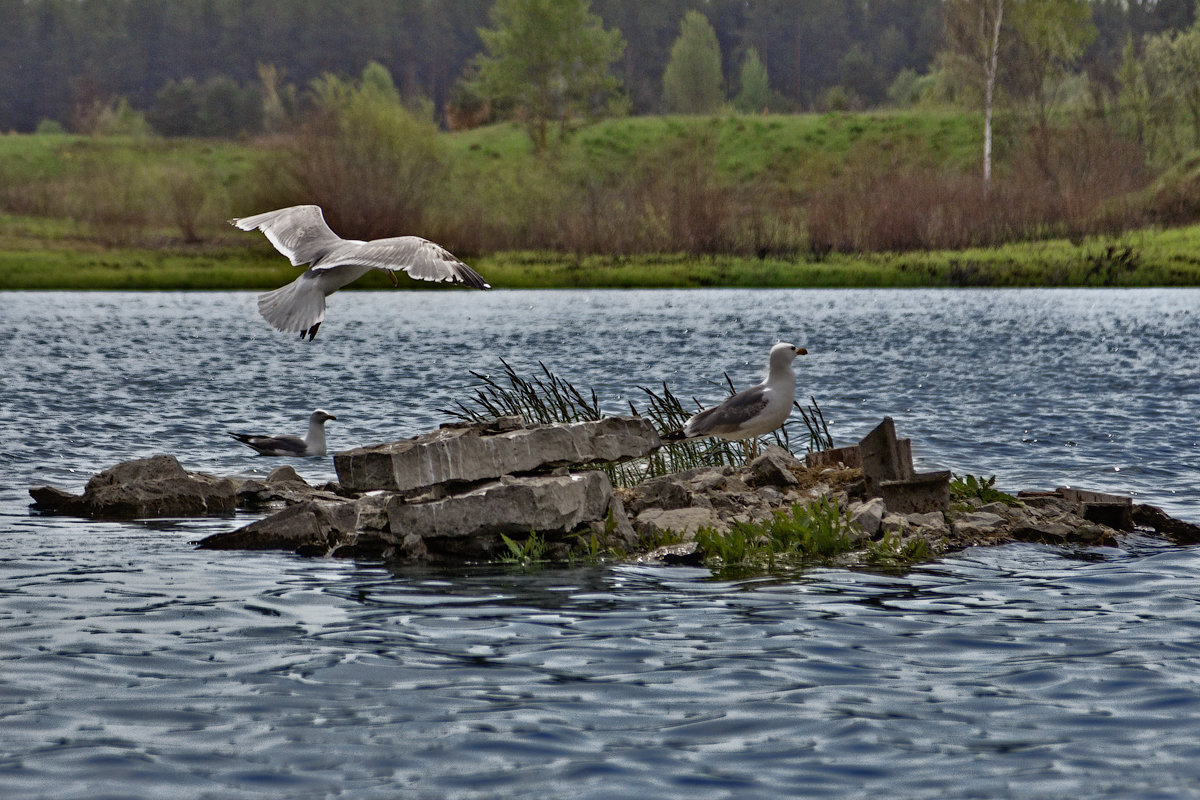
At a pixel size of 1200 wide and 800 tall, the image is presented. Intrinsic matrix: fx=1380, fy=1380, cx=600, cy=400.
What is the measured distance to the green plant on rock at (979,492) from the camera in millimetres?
14000

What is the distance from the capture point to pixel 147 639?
376 inches

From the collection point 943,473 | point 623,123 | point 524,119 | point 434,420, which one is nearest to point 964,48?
point 623,123

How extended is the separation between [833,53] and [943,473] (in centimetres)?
15264

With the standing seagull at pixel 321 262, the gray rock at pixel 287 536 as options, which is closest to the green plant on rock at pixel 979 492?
the standing seagull at pixel 321 262

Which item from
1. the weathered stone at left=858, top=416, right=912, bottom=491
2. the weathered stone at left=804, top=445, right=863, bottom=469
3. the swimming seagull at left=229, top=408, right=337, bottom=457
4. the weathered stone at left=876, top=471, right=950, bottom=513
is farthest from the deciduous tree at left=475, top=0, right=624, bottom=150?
the weathered stone at left=876, top=471, right=950, bottom=513

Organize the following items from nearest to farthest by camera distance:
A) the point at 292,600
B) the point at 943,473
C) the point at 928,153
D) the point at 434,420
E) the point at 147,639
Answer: the point at 147,639
the point at 292,600
the point at 943,473
the point at 434,420
the point at 928,153

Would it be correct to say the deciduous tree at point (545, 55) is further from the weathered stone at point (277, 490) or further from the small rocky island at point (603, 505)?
the small rocky island at point (603, 505)

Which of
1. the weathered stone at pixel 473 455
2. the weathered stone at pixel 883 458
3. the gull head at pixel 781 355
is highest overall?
the gull head at pixel 781 355

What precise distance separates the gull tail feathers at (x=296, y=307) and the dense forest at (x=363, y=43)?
443 feet

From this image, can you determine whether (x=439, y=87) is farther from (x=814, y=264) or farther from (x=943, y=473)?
(x=943, y=473)

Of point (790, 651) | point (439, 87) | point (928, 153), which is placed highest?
point (439, 87)

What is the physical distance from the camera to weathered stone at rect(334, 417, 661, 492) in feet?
40.1

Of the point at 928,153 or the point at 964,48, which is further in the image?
the point at 928,153

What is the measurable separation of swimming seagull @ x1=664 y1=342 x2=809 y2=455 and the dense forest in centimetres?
13479
